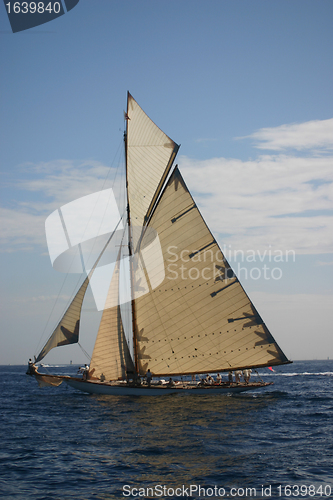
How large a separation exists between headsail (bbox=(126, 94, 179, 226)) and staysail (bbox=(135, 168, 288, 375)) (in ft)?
5.85

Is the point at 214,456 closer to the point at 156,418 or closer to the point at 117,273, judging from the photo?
the point at 156,418

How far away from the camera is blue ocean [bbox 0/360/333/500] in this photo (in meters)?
15.6

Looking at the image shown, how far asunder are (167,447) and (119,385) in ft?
55.0

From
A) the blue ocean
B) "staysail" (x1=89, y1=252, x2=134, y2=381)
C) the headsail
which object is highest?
the headsail

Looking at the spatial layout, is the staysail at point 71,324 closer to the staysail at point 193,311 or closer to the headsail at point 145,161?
the staysail at point 193,311

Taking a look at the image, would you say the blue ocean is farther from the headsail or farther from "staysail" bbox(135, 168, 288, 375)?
the headsail

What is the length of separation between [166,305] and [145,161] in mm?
13287

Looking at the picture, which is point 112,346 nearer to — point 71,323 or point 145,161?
point 71,323

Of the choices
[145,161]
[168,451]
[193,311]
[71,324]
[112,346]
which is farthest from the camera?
[145,161]

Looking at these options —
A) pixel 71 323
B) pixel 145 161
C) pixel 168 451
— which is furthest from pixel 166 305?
pixel 168 451

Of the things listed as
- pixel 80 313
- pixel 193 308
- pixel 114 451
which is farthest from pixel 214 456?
pixel 80 313

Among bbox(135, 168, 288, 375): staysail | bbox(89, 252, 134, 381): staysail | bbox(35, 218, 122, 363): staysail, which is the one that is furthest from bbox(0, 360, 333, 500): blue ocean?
bbox(35, 218, 122, 363): staysail

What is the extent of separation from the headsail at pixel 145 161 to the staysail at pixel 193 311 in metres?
1.78

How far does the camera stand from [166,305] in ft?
119
